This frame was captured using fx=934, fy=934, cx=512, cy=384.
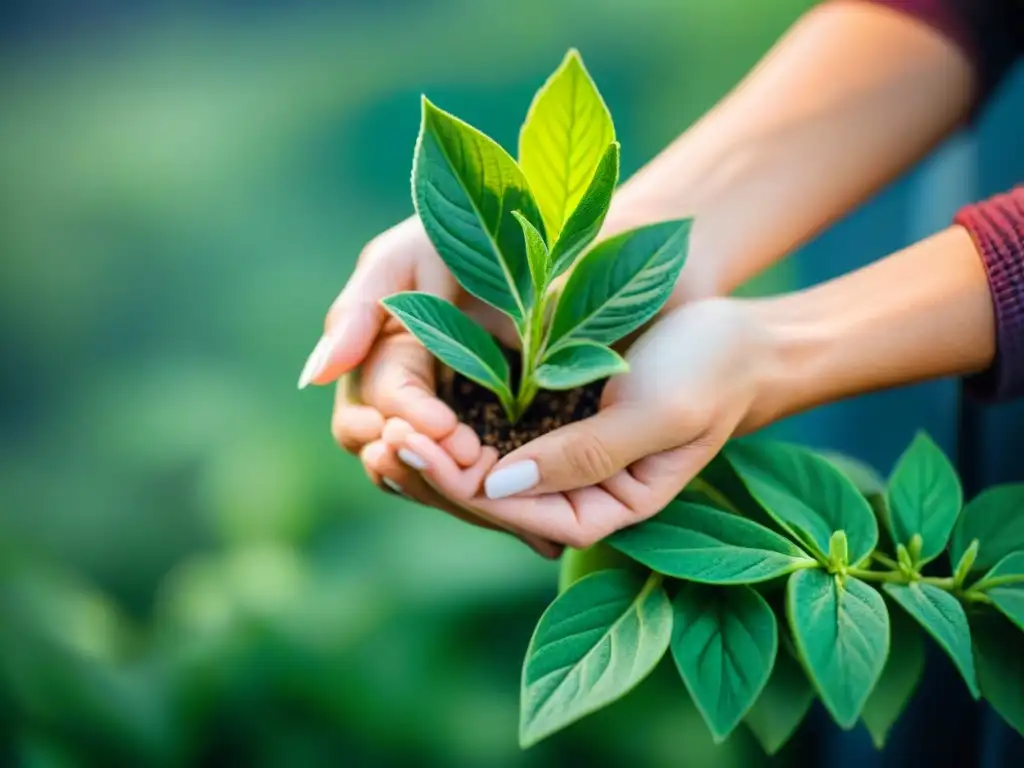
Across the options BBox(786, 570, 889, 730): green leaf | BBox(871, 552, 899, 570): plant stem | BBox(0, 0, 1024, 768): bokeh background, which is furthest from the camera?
BBox(0, 0, 1024, 768): bokeh background

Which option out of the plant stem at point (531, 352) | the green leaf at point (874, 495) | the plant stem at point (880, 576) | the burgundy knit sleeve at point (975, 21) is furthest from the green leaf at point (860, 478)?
the burgundy knit sleeve at point (975, 21)

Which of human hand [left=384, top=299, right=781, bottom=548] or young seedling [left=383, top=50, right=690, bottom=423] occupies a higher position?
young seedling [left=383, top=50, right=690, bottom=423]

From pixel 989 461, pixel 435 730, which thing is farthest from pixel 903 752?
pixel 435 730

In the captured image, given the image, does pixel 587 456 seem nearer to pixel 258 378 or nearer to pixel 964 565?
pixel 964 565

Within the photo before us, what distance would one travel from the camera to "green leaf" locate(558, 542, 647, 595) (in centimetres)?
51

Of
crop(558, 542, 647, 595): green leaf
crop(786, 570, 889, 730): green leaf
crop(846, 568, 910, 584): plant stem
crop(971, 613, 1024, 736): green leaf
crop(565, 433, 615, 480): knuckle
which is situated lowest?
crop(971, 613, 1024, 736): green leaf

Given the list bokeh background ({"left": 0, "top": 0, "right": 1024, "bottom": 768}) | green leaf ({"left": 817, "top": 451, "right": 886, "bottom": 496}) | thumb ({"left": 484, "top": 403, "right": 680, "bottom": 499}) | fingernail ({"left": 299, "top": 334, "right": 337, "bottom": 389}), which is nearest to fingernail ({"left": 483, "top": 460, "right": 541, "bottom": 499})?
thumb ({"left": 484, "top": 403, "right": 680, "bottom": 499})

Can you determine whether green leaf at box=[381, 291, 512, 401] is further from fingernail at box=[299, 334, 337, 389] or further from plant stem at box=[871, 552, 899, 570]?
plant stem at box=[871, 552, 899, 570]

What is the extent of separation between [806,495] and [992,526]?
10 centimetres

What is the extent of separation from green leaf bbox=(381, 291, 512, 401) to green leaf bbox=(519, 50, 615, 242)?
0.06 meters

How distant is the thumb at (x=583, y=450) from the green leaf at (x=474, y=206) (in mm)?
75

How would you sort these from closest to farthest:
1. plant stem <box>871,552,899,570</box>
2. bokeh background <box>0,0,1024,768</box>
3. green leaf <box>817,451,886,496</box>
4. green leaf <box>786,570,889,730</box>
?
green leaf <box>786,570,889,730</box>, plant stem <box>871,552,899,570</box>, green leaf <box>817,451,886,496</box>, bokeh background <box>0,0,1024,768</box>

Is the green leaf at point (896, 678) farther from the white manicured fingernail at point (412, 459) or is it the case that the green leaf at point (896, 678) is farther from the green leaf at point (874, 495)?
the white manicured fingernail at point (412, 459)

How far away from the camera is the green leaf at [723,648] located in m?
0.41
